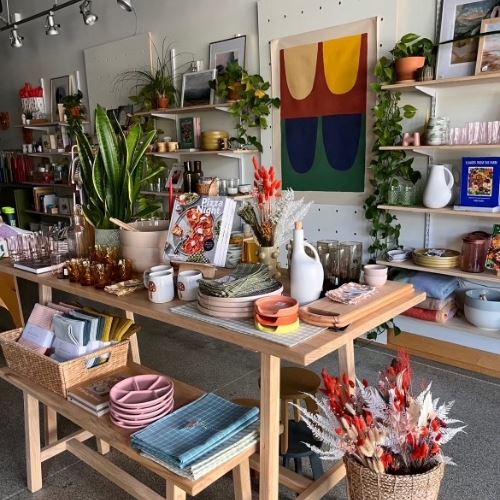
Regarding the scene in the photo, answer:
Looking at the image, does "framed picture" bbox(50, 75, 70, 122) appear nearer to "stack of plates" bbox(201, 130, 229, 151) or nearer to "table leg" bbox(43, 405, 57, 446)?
"stack of plates" bbox(201, 130, 229, 151)

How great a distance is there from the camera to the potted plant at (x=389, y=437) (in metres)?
1.38

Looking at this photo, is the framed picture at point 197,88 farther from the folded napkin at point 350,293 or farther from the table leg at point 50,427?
the folded napkin at point 350,293

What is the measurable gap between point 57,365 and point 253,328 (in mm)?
873

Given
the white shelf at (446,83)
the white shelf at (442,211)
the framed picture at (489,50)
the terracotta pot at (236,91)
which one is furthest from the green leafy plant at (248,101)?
the framed picture at (489,50)

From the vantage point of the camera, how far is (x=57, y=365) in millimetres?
1777

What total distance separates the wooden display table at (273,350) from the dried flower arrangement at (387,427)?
15cm

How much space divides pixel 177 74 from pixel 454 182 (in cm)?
251

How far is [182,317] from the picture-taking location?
1.39m

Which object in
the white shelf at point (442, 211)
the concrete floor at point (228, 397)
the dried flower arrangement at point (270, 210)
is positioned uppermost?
the dried flower arrangement at point (270, 210)

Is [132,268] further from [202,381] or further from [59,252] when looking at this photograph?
[202,381]

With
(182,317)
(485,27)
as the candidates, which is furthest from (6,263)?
(485,27)

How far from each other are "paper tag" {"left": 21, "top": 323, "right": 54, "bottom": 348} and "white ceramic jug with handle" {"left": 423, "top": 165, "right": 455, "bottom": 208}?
2.12m

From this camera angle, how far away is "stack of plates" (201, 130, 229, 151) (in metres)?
3.91

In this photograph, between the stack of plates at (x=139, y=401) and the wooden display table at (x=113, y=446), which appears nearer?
the wooden display table at (x=113, y=446)
